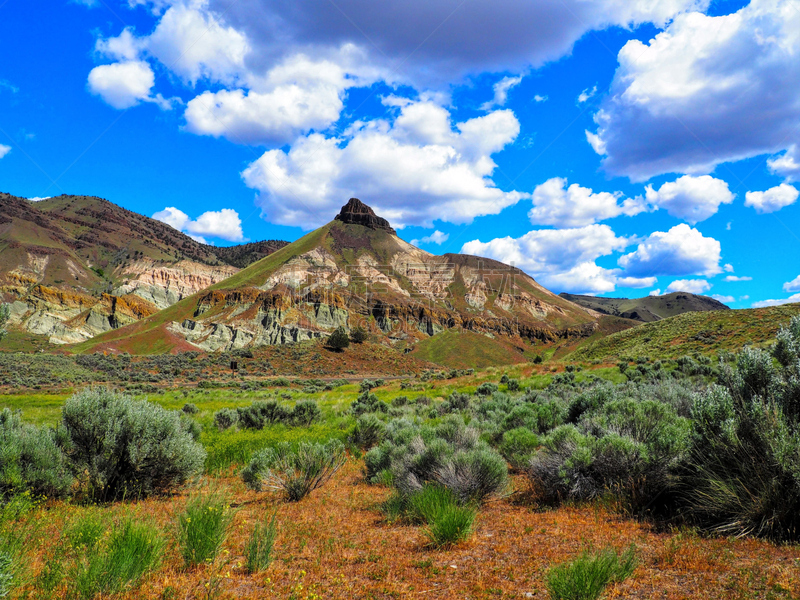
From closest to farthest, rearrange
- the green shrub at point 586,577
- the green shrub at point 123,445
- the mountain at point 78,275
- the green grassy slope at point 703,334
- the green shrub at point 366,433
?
the green shrub at point 586,577, the green shrub at point 123,445, the green shrub at point 366,433, the green grassy slope at point 703,334, the mountain at point 78,275

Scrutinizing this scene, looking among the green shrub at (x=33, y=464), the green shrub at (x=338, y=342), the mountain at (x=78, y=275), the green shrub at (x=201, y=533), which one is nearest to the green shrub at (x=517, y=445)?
the green shrub at (x=201, y=533)

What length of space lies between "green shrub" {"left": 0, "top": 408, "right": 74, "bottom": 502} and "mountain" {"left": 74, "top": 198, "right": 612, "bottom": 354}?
3282 inches

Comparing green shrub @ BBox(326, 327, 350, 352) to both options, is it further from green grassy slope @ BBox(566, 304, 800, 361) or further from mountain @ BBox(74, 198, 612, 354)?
green grassy slope @ BBox(566, 304, 800, 361)

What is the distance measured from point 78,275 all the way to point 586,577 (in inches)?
7171

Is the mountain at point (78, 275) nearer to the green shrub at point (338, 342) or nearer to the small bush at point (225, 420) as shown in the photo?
the green shrub at point (338, 342)

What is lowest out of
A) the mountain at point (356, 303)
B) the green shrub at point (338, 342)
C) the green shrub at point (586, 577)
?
the green shrub at point (586, 577)

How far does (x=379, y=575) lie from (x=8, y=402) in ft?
105

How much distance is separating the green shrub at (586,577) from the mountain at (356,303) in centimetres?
8926

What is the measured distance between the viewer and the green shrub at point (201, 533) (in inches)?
172

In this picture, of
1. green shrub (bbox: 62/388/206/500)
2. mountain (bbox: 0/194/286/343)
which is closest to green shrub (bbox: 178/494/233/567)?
green shrub (bbox: 62/388/206/500)

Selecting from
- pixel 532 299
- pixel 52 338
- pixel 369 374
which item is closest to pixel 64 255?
pixel 52 338

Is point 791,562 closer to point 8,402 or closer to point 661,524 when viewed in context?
→ point 661,524

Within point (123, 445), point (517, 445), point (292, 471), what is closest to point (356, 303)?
point (517, 445)

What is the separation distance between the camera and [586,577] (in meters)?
3.35
